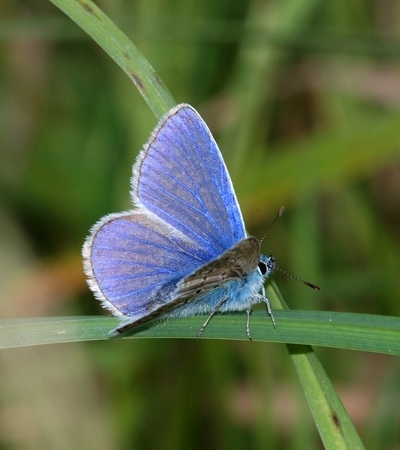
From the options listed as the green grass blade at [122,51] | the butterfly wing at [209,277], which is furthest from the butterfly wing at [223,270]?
the green grass blade at [122,51]

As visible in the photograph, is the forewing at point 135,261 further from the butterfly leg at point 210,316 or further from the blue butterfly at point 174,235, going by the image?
the butterfly leg at point 210,316

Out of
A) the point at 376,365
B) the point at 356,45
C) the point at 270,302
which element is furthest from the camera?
the point at 376,365

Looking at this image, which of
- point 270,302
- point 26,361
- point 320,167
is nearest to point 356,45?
point 320,167

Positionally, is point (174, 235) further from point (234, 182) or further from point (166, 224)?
point (234, 182)

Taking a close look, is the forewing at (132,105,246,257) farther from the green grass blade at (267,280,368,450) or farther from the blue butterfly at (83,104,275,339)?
the green grass blade at (267,280,368,450)

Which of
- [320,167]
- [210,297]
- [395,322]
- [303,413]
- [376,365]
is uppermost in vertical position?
[320,167]

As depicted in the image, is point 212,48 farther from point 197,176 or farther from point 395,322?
point 395,322
